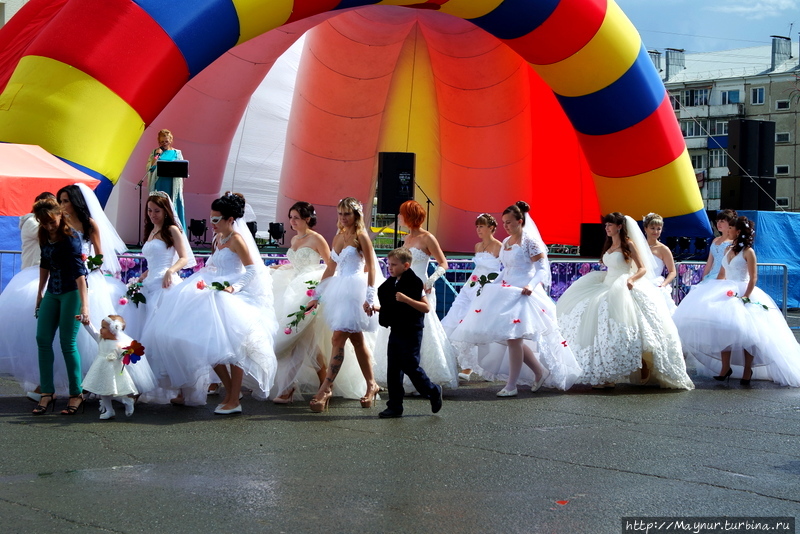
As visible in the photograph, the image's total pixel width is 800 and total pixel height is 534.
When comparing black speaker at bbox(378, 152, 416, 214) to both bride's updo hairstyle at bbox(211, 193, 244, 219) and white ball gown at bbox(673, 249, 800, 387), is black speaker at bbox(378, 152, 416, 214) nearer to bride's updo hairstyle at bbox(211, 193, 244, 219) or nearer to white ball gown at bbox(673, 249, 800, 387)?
white ball gown at bbox(673, 249, 800, 387)

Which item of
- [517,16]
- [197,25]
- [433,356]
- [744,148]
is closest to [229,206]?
[433,356]

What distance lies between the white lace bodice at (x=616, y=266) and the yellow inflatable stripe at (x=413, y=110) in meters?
9.90

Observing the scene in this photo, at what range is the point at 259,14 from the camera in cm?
1159

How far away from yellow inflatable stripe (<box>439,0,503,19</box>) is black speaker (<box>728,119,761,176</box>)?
23.1 feet

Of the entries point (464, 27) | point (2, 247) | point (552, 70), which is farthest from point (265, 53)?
point (2, 247)

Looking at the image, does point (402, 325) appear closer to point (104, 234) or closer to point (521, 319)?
point (521, 319)

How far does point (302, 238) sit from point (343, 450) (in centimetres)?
290

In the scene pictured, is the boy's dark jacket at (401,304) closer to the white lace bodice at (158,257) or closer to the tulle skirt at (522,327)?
the tulle skirt at (522,327)

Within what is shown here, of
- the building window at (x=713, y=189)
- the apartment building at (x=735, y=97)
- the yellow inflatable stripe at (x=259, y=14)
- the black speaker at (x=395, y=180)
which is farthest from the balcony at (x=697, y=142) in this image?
the yellow inflatable stripe at (x=259, y=14)

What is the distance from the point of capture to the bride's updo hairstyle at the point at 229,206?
7.45m

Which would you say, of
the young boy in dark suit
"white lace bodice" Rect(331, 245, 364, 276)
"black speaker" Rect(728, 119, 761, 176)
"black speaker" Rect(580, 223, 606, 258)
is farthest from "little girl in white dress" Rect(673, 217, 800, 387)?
"black speaker" Rect(728, 119, 761, 176)

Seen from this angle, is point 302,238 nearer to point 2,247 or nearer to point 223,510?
point 2,247

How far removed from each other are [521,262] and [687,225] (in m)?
7.86

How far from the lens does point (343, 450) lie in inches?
237
